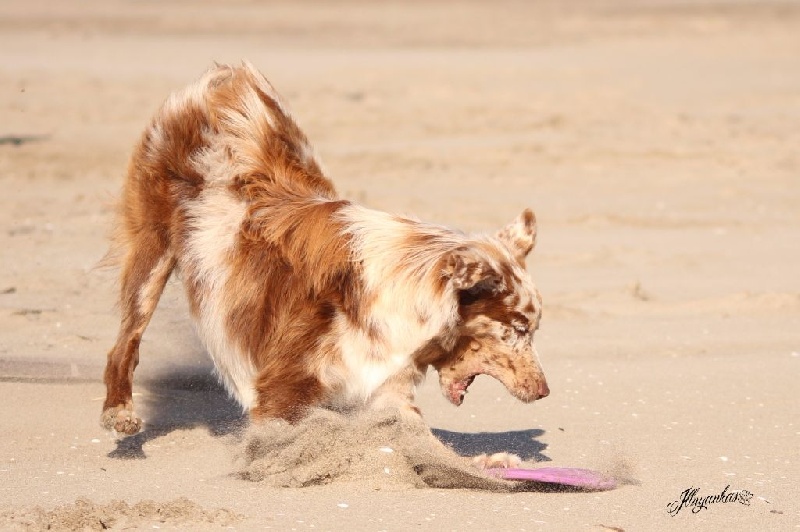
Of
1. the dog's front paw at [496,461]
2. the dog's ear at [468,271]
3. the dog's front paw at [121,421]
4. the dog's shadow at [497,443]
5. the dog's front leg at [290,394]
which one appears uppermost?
the dog's ear at [468,271]

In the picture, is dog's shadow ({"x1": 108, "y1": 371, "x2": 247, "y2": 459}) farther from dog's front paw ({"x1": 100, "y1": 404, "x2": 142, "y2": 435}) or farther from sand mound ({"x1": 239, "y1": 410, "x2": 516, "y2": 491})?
sand mound ({"x1": 239, "y1": 410, "x2": 516, "y2": 491})

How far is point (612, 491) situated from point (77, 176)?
9010mm

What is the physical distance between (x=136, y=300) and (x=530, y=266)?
4474mm

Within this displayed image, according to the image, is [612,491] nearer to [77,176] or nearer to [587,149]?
[77,176]

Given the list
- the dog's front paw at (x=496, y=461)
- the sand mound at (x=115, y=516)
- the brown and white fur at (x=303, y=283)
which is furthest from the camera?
the dog's front paw at (x=496, y=461)

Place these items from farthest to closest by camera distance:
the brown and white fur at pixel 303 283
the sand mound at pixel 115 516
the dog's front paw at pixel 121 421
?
the dog's front paw at pixel 121 421 < the brown and white fur at pixel 303 283 < the sand mound at pixel 115 516

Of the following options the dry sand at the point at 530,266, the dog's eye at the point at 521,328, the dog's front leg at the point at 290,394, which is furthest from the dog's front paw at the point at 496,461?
the dog's front leg at the point at 290,394

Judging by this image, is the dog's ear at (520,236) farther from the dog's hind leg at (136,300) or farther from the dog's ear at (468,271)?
the dog's hind leg at (136,300)

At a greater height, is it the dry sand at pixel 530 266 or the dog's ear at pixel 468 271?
the dog's ear at pixel 468 271

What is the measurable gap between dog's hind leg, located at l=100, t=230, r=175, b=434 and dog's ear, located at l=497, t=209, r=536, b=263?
166cm

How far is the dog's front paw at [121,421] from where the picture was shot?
599cm

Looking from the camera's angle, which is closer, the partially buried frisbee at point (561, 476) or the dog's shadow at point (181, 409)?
the partially buried frisbee at point (561, 476)

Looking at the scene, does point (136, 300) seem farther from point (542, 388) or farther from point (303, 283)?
point (542, 388)

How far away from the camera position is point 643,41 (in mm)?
28609
